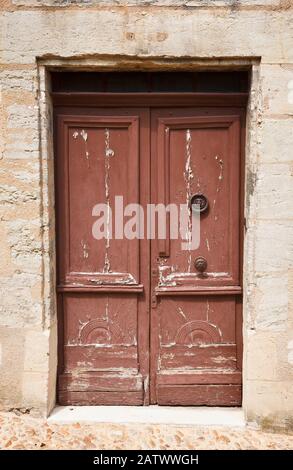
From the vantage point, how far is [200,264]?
10.8 feet

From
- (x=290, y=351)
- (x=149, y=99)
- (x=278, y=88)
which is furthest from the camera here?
(x=149, y=99)

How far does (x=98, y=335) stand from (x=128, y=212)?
0.94 m

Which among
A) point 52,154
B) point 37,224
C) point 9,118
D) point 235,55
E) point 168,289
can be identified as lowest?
point 168,289

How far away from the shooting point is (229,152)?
327cm

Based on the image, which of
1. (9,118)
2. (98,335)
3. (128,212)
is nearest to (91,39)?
(9,118)

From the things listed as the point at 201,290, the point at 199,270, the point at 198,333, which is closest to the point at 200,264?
the point at 199,270

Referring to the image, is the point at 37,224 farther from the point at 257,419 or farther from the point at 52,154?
the point at 257,419

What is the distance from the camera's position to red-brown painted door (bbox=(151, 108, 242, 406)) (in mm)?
3277

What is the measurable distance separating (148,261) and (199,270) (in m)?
0.38

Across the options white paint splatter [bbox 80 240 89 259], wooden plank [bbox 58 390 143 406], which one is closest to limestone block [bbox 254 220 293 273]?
white paint splatter [bbox 80 240 89 259]

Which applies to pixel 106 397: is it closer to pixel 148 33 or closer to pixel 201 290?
pixel 201 290

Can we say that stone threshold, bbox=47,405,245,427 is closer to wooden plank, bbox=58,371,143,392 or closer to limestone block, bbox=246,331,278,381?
wooden plank, bbox=58,371,143,392

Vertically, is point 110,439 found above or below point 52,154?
below

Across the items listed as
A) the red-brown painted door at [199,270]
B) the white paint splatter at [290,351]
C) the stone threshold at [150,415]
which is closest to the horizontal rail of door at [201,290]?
the red-brown painted door at [199,270]
